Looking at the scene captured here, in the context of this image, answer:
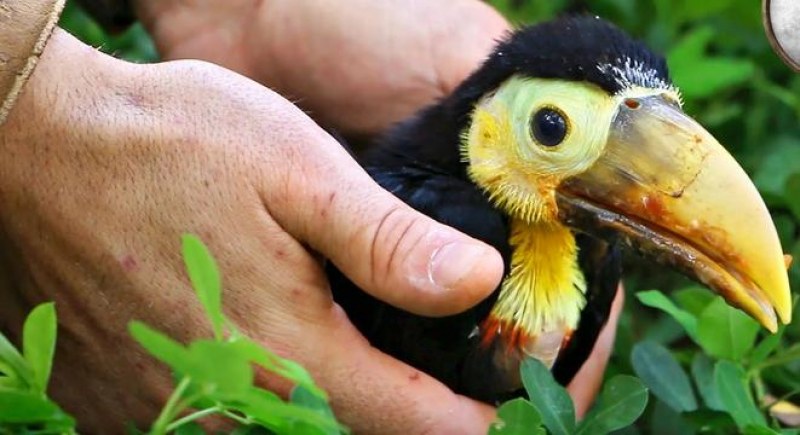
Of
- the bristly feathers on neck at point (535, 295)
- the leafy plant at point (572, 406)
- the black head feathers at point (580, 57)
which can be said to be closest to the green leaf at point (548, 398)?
the leafy plant at point (572, 406)

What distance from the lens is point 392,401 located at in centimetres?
164

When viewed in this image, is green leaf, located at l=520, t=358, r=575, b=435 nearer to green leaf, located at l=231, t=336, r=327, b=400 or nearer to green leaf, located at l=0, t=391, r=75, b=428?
green leaf, located at l=231, t=336, r=327, b=400

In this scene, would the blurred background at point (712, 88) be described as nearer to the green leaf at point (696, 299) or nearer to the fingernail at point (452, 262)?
the green leaf at point (696, 299)

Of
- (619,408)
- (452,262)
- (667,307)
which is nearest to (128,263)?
(452,262)

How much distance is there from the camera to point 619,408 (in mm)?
1592

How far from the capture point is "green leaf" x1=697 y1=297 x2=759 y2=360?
1822 mm

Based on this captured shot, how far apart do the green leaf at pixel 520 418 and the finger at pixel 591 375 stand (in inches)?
18.1

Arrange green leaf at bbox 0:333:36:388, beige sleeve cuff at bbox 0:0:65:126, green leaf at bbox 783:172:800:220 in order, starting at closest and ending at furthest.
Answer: green leaf at bbox 0:333:36:388 → beige sleeve cuff at bbox 0:0:65:126 → green leaf at bbox 783:172:800:220

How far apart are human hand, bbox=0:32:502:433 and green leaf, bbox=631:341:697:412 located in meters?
0.31

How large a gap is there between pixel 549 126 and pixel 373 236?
320 mm

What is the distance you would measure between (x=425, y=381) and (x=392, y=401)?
0.17 ft

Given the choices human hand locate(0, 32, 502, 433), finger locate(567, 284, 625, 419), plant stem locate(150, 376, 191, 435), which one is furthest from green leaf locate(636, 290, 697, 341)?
plant stem locate(150, 376, 191, 435)

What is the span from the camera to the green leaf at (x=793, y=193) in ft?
7.28

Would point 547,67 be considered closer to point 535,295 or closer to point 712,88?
point 535,295
